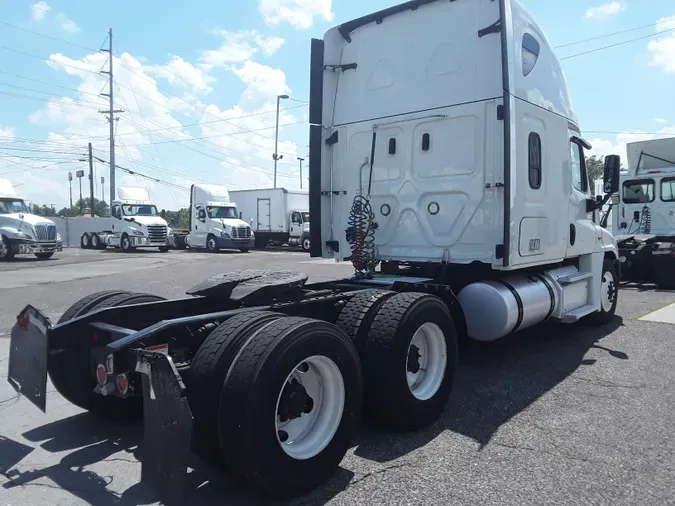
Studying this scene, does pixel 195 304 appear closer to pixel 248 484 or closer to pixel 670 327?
pixel 248 484

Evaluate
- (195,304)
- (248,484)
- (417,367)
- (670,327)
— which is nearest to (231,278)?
(195,304)

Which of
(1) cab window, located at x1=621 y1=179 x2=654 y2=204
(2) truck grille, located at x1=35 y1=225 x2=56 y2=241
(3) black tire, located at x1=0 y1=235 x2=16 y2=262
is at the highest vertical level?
(1) cab window, located at x1=621 y1=179 x2=654 y2=204

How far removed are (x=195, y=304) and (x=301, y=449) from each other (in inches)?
78.2

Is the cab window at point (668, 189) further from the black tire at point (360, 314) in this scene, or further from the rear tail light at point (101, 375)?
the rear tail light at point (101, 375)

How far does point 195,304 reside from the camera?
491cm

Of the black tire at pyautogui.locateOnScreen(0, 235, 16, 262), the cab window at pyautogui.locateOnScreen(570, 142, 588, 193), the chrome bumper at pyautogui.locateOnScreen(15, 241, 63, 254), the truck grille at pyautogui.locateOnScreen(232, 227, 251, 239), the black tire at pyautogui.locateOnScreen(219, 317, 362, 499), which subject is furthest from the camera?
the truck grille at pyautogui.locateOnScreen(232, 227, 251, 239)

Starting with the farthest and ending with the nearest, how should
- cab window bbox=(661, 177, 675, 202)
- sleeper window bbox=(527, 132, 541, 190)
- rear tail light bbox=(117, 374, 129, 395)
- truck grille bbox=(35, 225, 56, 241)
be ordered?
1. truck grille bbox=(35, 225, 56, 241)
2. cab window bbox=(661, 177, 675, 202)
3. sleeper window bbox=(527, 132, 541, 190)
4. rear tail light bbox=(117, 374, 129, 395)


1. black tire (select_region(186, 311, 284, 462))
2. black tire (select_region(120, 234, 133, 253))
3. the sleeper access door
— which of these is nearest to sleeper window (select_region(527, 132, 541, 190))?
the sleeper access door

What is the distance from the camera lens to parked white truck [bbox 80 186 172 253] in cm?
3117

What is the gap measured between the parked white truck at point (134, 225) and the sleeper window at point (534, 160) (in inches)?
1101

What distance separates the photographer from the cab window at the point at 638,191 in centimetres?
1449

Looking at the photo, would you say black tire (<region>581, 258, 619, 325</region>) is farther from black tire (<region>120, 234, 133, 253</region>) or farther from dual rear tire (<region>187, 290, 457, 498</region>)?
black tire (<region>120, 234, 133, 253</region>)

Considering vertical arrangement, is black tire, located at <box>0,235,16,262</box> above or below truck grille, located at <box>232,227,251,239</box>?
below

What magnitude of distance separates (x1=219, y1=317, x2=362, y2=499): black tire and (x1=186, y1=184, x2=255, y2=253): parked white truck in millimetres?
27918
